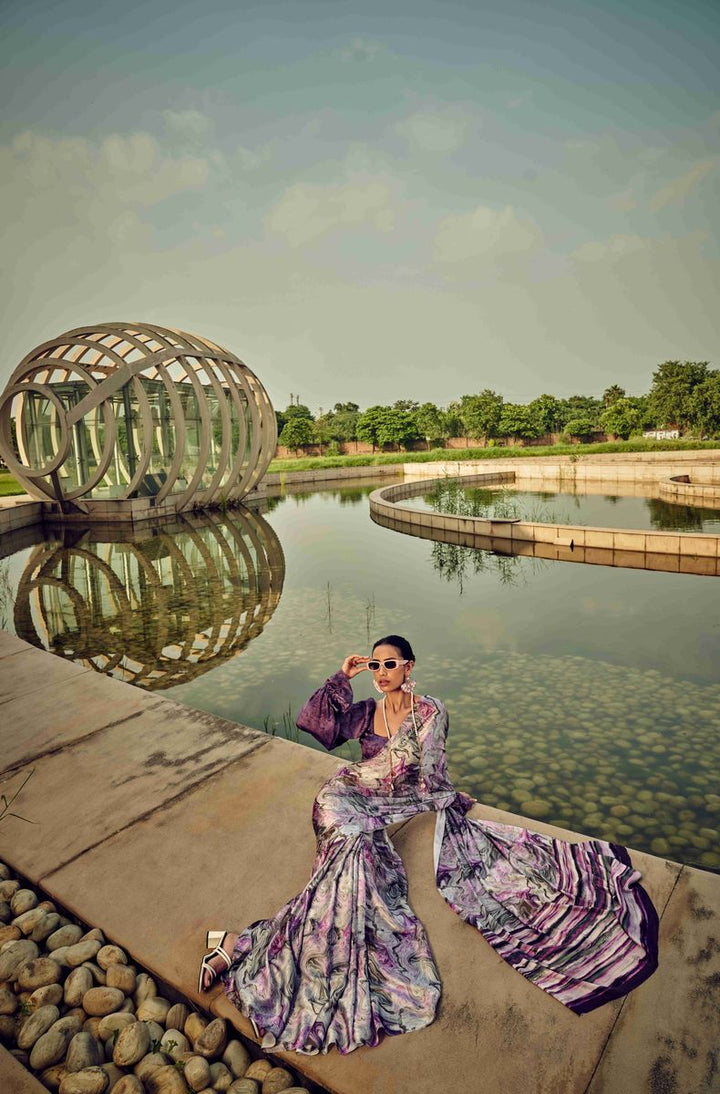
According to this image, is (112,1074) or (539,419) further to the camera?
(539,419)

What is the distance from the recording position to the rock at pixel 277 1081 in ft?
6.83

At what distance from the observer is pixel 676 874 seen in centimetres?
290

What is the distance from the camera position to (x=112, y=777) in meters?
3.97

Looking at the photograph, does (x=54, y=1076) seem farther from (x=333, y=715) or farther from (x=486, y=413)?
(x=486, y=413)

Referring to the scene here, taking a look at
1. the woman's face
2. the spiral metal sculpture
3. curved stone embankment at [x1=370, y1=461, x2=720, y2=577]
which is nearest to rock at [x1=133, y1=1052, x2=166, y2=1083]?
the woman's face

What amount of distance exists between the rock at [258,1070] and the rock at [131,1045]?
390 mm

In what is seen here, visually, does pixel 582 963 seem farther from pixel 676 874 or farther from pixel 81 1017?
pixel 81 1017

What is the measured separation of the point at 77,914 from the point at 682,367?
242 feet

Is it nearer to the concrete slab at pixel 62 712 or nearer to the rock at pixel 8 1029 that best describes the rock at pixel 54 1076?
the rock at pixel 8 1029

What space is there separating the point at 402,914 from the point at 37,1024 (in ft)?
4.61

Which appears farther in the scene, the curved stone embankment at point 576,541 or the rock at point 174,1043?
the curved stone embankment at point 576,541

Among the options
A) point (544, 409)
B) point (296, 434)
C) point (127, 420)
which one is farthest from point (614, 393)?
point (127, 420)

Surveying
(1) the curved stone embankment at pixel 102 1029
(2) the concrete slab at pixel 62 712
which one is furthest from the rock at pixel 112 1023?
(2) the concrete slab at pixel 62 712

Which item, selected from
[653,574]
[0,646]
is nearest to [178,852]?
[0,646]
